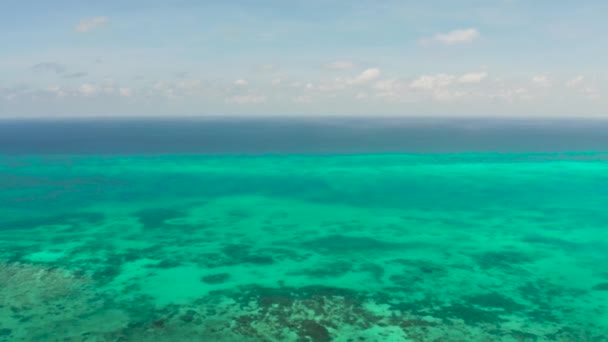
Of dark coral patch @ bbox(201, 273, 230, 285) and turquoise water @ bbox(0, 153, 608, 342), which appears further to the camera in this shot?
dark coral patch @ bbox(201, 273, 230, 285)

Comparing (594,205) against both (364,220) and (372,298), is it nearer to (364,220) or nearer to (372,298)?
(364,220)

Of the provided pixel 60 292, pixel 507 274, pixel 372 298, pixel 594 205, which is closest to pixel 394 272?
pixel 372 298

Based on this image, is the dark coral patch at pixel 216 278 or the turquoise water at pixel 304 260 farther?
the dark coral patch at pixel 216 278

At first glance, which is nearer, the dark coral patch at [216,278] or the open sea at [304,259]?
the open sea at [304,259]

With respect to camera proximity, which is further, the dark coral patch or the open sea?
the dark coral patch
